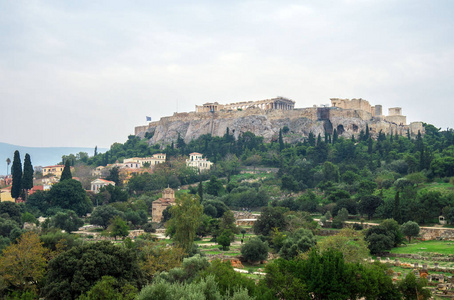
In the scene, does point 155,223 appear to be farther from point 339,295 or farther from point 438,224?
point 339,295

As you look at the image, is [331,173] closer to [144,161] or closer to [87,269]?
[144,161]

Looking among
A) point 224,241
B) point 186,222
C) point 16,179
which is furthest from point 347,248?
point 16,179

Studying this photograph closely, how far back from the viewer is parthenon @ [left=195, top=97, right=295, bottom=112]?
94.4 m

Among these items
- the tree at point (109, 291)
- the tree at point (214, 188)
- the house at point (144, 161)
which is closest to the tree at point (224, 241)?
the tree at point (109, 291)

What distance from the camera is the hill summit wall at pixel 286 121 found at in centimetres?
8369

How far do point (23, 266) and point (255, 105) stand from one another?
74706 mm

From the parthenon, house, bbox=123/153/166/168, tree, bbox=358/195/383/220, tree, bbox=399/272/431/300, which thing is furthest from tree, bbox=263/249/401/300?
the parthenon

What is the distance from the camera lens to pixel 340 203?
156 ft

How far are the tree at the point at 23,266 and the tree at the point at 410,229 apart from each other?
25.6 meters

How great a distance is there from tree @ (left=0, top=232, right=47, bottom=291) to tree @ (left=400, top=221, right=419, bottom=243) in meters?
25.6

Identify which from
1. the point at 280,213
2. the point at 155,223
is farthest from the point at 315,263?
the point at 155,223

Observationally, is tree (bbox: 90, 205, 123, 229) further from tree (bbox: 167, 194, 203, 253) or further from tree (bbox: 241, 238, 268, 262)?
tree (bbox: 241, 238, 268, 262)

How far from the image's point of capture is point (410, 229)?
123 ft

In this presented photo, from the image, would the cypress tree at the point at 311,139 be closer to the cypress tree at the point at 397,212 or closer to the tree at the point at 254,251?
the cypress tree at the point at 397,212
